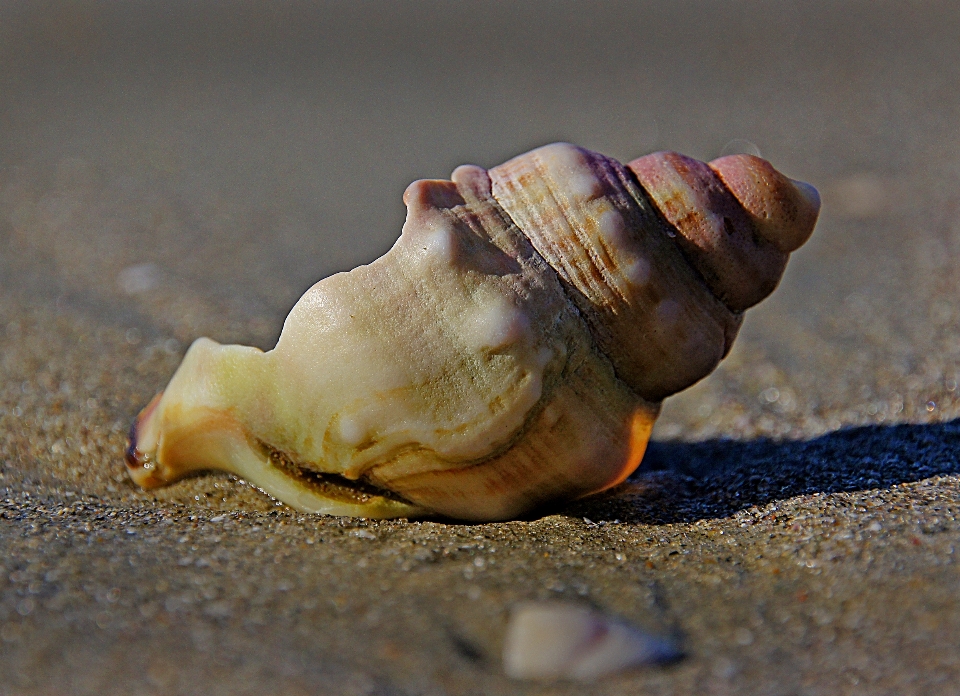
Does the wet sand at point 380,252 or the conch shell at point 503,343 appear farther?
the conch shell at point 503,343

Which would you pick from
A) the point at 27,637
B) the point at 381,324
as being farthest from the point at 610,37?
the point at 27,637

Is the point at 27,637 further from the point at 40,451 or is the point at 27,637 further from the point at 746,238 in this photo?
the point at 746,238

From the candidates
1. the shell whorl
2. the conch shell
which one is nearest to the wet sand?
the conch shell

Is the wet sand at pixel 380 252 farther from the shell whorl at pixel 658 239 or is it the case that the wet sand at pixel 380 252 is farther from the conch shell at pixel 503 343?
the shell whorl at pixel 658 239

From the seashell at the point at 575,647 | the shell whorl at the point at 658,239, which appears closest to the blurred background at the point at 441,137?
the shell whorl at the point at 658,239

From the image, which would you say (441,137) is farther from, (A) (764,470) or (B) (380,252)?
(A) (764,470)

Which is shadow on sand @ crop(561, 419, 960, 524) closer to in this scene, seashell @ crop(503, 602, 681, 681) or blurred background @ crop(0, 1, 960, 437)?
blurred background @ crop(0, 1, 960, 437)
